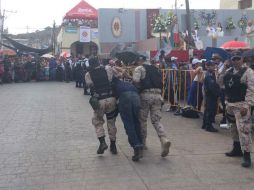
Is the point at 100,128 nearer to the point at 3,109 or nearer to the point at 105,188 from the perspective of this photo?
the point at 105,188

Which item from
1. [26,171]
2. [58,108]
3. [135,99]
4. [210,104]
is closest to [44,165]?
[26,171]

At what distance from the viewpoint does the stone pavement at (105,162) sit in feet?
18.4

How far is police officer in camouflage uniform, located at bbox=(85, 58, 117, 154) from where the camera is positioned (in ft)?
23.0

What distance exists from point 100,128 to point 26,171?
4.87 ft

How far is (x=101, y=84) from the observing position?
7.02m

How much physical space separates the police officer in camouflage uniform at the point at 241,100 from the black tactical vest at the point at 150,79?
1.10m

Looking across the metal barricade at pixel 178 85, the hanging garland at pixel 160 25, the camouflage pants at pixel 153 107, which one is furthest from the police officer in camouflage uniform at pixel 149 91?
the hanging garland at pixel 160 25

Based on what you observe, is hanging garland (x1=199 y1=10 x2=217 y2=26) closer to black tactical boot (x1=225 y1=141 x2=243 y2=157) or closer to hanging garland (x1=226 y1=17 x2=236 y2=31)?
hanging garland (x1=226 y1=17 x2=236 y2=31)

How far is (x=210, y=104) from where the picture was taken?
953 centimetres

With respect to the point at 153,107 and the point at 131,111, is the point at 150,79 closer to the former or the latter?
the point at 153,107

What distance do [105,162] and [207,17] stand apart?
20279 millimetres

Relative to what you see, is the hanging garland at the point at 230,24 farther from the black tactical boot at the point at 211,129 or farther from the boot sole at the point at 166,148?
the boot sole at the point at 166,148

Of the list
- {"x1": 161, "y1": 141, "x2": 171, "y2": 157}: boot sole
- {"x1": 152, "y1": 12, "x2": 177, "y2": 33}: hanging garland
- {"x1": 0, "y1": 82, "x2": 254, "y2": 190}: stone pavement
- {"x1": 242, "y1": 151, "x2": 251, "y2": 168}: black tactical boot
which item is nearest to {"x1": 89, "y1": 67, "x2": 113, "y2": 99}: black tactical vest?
{"x1": 0, "y1": 82, "x2": 254, "y2": 190}: stone pavement

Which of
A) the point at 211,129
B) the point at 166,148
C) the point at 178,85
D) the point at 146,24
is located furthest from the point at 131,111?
the point at 146,24
